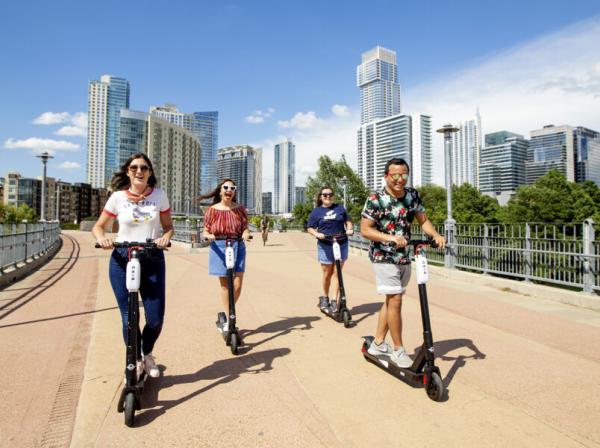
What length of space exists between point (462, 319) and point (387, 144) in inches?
4709

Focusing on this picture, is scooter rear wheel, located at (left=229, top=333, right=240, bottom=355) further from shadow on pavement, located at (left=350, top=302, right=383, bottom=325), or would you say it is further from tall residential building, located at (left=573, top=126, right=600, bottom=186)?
tall residential building, located at (left=573, top=126, right=600, bottom=186)

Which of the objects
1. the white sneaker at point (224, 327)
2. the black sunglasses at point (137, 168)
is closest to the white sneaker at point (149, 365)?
the white sneaker at point (224, 327)

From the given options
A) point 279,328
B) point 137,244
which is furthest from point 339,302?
point 137,244

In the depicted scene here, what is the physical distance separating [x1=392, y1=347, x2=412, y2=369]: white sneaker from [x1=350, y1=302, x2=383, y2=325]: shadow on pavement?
6.72 feet

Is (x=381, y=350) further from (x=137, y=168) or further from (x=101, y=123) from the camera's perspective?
(x=101, y=123)

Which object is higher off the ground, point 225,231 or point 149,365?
point 225,231

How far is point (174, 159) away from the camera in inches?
5463

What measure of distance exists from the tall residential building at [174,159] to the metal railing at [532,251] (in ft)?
386

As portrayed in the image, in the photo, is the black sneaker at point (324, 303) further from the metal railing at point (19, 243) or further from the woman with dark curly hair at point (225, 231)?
the metal railing at point (19, 243)

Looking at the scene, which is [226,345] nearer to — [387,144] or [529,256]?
[529,256]

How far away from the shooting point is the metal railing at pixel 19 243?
A: 29.8 feet

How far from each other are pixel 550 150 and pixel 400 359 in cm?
19522

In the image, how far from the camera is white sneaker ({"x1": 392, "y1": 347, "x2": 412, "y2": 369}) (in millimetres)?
3381

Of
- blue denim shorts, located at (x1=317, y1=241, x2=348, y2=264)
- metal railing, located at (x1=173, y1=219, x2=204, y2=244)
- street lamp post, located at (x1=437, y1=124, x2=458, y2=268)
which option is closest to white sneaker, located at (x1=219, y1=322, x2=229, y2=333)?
blue denim shorts, located at (x1=317, y1=241, x2=348, y2=264)
